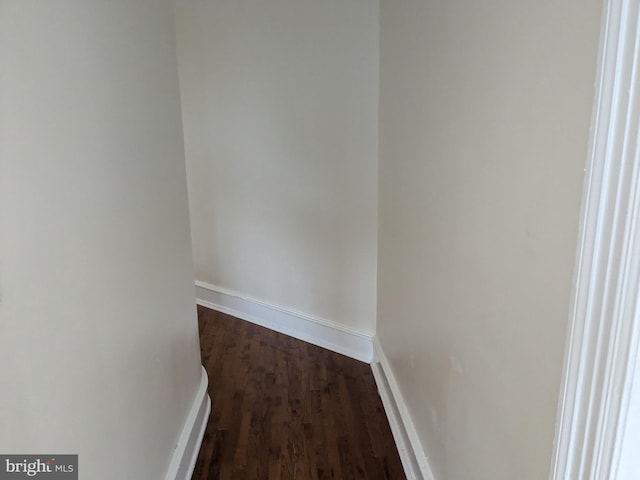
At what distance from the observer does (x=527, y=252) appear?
91cm

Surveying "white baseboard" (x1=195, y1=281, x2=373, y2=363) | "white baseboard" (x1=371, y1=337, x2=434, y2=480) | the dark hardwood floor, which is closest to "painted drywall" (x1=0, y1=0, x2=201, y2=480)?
the dark hardwood floor

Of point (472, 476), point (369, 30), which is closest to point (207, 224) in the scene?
point (369, 30)

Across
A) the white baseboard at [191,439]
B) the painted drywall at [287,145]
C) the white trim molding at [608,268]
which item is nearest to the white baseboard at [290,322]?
the painted drywall at [287,145]

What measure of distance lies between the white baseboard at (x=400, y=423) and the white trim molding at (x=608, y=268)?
1.03 m

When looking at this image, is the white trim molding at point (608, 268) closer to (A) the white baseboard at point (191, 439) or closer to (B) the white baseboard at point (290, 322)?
(A) the white baseboard at point (191, 439)

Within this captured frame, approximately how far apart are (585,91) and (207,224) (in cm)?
293

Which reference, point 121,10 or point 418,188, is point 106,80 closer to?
point 121,10

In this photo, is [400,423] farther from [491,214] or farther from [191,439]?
[491,214]

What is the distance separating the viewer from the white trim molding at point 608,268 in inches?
23.6

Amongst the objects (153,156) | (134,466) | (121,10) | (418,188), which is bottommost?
(134,466)

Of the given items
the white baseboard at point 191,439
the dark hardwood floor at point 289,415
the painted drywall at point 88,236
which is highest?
the painted drywall at point 88,236

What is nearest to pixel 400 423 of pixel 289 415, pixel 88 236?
pixel 289 415

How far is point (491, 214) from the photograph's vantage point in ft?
3.50

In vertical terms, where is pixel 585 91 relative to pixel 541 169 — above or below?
above
